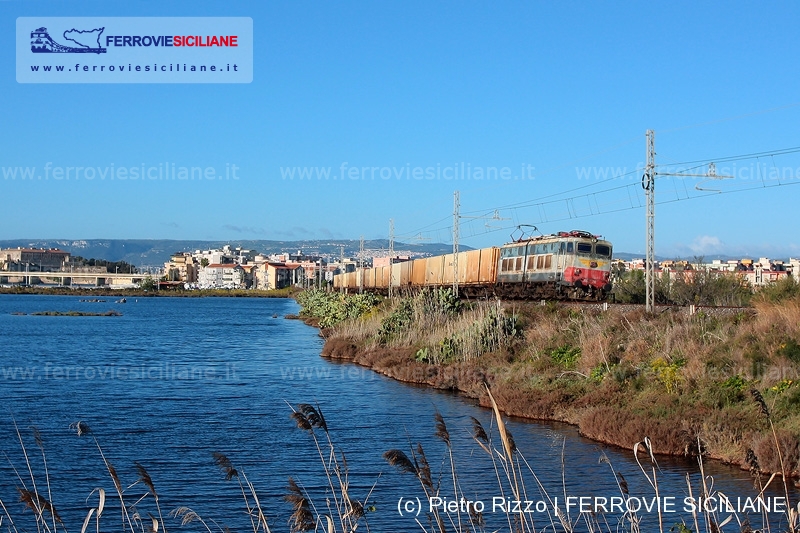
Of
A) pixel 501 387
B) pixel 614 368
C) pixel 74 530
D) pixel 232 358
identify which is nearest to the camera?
pixel 74 530

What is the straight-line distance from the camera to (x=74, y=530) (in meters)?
10.9

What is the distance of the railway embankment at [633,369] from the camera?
1549 cm

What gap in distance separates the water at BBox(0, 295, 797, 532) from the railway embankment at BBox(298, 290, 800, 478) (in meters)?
0.66

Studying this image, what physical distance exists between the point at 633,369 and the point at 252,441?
27.0 feet

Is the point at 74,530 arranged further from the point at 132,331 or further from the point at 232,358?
the point at 132,331

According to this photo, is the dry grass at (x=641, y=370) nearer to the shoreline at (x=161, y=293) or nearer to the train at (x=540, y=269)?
the train at (x=540, y=269)

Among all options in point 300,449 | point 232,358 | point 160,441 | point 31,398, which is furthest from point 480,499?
point 232,358

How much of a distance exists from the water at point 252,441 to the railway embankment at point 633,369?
0.66m

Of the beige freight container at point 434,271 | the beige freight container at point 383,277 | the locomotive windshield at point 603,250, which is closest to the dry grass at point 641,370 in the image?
the locomotive windshield at point 603,250

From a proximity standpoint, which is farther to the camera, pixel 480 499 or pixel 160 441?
pixel 160 441

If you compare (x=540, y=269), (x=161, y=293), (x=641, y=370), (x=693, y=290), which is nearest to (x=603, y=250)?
(x=540, y=269)

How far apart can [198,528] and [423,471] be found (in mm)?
6720

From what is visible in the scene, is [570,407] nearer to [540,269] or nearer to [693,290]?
[540,269]

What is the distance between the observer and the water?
1272 cm
